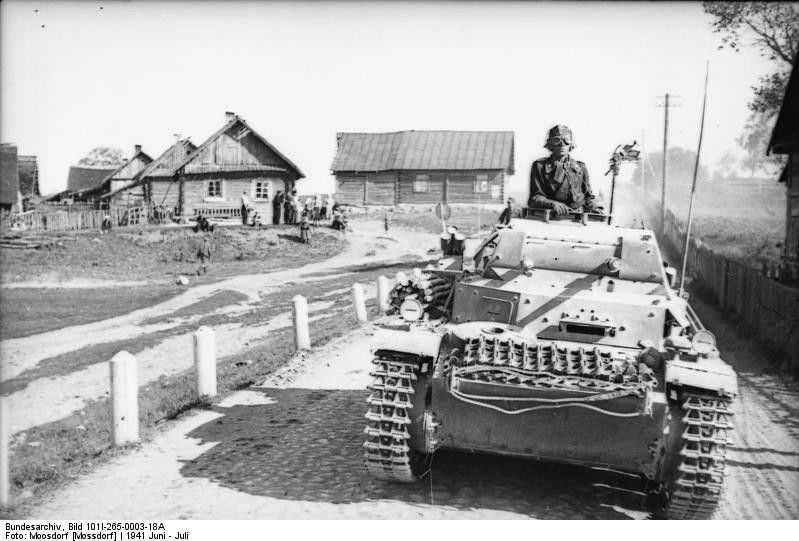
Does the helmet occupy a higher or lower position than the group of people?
higher

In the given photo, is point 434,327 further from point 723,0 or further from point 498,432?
point 723,0

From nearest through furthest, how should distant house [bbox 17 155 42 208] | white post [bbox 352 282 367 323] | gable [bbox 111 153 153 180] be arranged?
1. white post [bbox 352 282 367 323]
2. distant house [bbox 17 155 42 208]
3. gable [bbox 111 153 153 180]

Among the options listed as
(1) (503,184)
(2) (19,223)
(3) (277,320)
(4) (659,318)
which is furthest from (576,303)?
(1) (503,184)

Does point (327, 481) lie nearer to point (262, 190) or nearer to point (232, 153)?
point (232, 153)

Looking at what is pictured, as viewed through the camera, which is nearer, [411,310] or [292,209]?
[411,310]

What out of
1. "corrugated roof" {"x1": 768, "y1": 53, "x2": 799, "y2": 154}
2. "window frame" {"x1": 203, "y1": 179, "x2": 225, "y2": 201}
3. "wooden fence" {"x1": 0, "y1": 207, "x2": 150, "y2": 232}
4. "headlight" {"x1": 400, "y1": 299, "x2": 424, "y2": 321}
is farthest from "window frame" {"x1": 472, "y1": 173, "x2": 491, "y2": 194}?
"headlight" {"x1": 400, "y1": 299, "x2": 424, "y2": 321}

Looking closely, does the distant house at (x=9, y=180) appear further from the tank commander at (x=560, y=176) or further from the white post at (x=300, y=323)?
the tank commander at (x=560, y=176)

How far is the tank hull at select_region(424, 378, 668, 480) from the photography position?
6105mm

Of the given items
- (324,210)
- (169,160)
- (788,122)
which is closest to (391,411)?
(788,122)

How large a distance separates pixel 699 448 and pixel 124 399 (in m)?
5.78

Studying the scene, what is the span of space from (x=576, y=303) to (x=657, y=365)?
1.02m

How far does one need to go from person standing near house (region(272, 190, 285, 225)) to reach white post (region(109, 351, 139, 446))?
31.7 metres

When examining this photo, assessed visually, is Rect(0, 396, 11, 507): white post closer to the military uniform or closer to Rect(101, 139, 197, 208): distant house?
the military uniform

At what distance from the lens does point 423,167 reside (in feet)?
155
